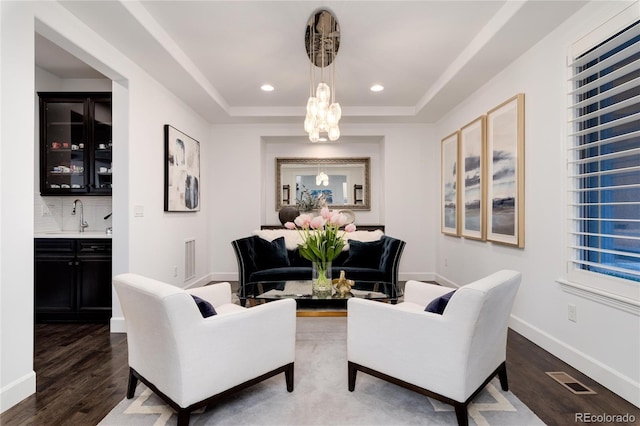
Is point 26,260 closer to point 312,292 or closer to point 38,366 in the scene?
point 38,366

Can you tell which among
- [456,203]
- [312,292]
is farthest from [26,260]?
[456,203]

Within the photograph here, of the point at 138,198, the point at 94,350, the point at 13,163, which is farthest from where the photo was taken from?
the point at 138,198

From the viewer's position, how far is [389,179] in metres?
5.38

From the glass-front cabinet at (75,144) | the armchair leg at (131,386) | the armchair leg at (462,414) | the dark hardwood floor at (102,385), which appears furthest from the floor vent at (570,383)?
the glass-front cabinet at (75,144)

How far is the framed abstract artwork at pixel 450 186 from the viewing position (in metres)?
4.42

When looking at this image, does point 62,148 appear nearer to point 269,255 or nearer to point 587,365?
point 269,255

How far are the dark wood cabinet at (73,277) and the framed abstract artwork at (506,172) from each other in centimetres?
387

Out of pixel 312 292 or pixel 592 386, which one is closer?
pixel 592 386

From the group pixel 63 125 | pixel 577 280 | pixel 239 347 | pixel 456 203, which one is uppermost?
pixel 63 125

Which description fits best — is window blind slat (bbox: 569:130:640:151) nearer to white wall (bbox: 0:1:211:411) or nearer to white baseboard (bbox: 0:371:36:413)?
white wall (bbox: 0:1:211:411)

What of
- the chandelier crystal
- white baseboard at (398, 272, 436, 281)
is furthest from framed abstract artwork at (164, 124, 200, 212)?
white baseboard at (398, 272, 436, 281)

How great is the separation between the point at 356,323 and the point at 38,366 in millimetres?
2334

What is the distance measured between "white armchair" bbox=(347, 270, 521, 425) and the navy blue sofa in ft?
6.29

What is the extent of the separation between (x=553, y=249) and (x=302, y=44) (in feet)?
9.17
